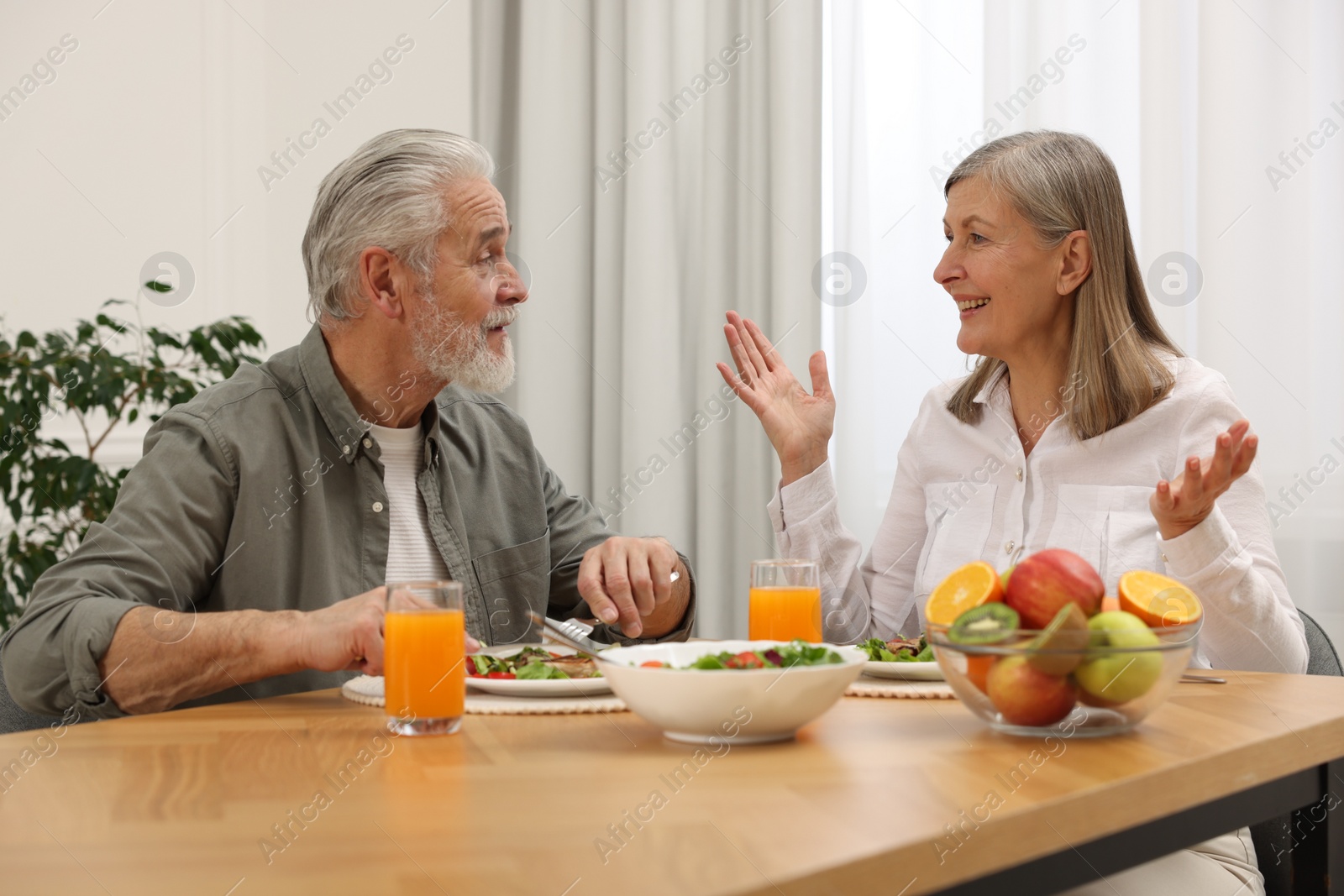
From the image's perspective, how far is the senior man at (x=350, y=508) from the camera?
4.31 feet

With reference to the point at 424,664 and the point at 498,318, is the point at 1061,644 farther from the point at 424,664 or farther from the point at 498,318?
the point at 498,318

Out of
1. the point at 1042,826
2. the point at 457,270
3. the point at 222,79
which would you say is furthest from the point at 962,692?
the point at 222,79

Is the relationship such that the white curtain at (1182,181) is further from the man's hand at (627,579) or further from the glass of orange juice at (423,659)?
the glass of orange juice at (423,659)

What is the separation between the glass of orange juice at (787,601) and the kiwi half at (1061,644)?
18.0 inches

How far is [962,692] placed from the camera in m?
1.06

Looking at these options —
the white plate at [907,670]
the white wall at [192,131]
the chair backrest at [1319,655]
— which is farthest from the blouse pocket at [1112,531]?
the white wall at [192,131]

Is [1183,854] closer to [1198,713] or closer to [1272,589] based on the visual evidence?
[1198,713]

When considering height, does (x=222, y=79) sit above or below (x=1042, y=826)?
above

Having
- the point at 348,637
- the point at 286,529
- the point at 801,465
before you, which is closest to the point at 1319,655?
the point at 801,465

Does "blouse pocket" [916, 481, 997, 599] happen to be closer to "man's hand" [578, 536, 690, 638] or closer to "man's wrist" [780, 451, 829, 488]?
"man's wrist" [780, 451, 829, 488]

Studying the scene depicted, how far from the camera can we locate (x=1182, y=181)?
2.51 m

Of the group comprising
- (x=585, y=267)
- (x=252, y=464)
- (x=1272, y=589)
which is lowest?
(x=1272, y=589)

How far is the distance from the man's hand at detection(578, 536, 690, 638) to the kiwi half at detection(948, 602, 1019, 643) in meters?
0.62

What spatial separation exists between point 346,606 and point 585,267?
241cm
